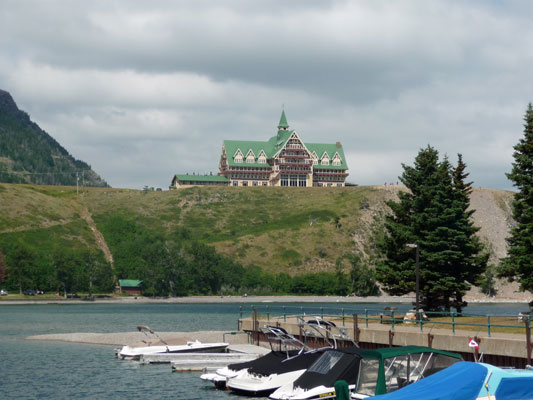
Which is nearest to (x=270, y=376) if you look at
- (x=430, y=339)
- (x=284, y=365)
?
(x=284, y=365)

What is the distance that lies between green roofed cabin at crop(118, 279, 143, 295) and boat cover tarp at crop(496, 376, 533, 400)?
153695mm

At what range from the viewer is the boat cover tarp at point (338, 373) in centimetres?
2944

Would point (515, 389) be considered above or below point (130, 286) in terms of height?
above

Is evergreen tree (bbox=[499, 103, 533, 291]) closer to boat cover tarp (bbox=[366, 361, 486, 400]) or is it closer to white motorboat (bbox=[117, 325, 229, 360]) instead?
white motorboat (bbox=[117, 325, 229, 360])

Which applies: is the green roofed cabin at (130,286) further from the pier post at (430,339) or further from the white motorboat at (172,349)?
the pier post at (430,339)

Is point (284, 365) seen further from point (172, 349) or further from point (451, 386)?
point (172, 349)

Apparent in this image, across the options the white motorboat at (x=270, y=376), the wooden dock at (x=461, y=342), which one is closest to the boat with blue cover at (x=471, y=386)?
the wooden dock at (x=461, y=342)

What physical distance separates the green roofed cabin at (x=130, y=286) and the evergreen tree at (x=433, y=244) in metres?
115

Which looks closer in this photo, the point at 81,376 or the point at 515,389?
the point at 515,389

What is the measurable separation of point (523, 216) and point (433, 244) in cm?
851

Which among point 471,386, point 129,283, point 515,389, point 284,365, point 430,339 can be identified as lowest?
point 284,365

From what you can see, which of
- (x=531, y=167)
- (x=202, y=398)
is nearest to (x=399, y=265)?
(x=531, y=167)

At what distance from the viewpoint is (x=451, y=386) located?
2020 cm

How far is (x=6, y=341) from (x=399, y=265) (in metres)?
40.3
